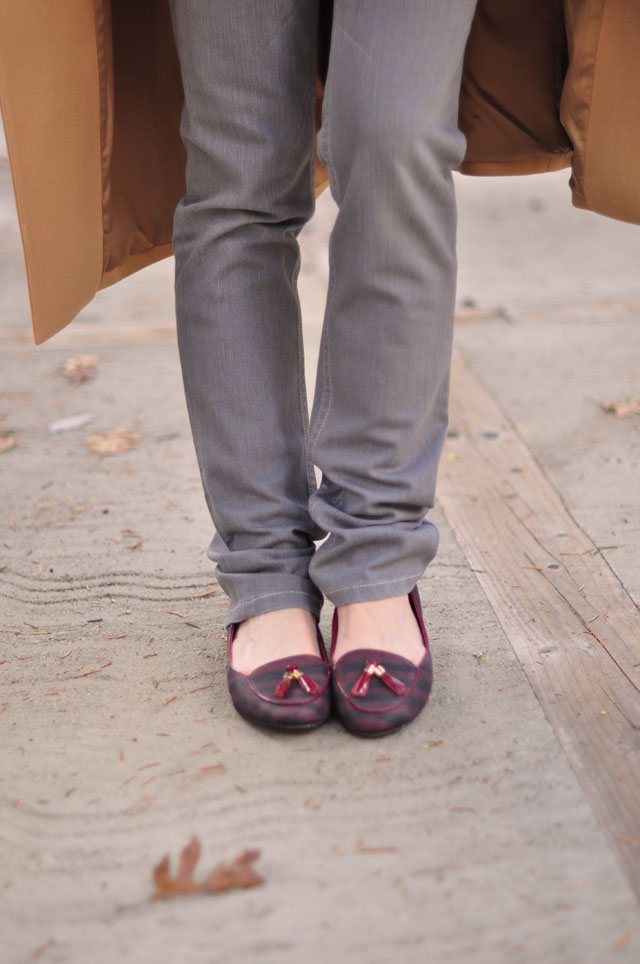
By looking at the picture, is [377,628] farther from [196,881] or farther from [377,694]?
[196,881]

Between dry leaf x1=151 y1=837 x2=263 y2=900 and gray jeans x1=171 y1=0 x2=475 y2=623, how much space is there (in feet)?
1.21

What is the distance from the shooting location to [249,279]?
125cm

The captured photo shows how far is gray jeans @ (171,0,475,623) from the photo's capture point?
1073mm

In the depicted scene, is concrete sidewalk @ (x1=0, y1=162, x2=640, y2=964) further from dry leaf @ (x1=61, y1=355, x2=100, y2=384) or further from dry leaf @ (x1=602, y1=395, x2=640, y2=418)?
dry leaf @ (x1=61, y1=355, x2=100, y2=384)

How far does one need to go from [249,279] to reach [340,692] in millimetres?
581

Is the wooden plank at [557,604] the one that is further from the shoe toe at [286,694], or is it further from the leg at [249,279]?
the leg at [249,279]

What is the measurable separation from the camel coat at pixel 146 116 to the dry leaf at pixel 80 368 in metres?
1.11

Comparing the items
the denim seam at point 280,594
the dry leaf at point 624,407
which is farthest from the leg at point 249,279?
the dry leaf at point 624,407

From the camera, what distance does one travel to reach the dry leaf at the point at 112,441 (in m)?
2.19

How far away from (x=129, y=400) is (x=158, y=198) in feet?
3.32

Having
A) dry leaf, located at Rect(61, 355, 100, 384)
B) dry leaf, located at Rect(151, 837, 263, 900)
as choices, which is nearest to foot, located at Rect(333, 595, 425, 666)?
dry leaf, located at Rect(151, 837, 263, 900)

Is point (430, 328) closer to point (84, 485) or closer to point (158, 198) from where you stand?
point (158, 198)

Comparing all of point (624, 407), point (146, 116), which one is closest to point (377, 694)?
point (146, 116)

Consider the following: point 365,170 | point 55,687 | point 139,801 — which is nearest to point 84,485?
point 55,687
